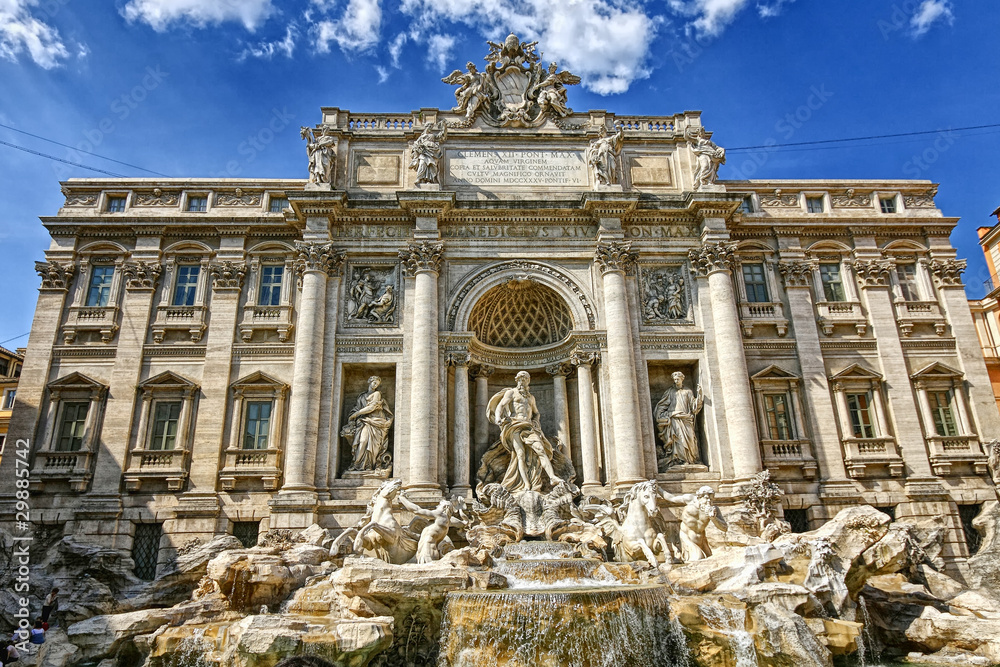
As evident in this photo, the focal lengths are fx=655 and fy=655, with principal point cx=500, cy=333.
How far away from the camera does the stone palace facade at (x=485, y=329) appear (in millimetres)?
19781

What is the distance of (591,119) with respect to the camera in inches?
930

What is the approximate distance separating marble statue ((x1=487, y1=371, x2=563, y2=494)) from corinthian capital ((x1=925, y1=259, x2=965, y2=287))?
50.2ft

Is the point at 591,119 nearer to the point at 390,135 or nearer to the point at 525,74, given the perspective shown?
the point at 525,74

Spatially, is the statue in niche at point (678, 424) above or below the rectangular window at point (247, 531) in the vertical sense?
above

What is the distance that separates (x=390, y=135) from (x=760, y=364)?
48.9ft

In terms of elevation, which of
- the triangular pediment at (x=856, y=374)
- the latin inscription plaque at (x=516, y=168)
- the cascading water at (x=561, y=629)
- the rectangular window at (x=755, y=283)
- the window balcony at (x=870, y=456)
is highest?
the latin inscription plaque at (x=516, y=168)

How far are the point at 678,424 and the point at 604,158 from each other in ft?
30.6

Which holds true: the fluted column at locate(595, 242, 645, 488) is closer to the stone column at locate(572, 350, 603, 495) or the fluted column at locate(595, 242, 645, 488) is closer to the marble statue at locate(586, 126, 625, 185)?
the stone column at locate(572, 350, 603, 495)

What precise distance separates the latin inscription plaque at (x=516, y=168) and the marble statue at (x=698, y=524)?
1158cm

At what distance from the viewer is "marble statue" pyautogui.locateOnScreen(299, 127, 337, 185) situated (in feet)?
71.7

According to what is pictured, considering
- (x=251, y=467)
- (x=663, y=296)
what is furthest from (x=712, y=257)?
(x=251, y=467)

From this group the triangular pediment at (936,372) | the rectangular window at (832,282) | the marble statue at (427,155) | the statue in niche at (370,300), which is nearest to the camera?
the statue in niche at (370,300)

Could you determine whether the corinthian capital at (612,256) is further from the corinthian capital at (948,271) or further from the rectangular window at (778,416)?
the corinthian capital at (948,271)

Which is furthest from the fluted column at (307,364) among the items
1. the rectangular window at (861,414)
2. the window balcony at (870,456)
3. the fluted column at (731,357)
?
the rectangular window at (861,414)
